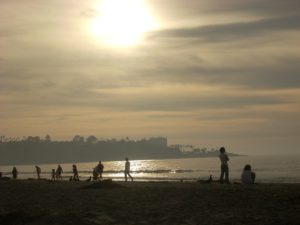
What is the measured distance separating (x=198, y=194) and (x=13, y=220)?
293 inches

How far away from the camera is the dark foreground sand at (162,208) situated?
17.1 m

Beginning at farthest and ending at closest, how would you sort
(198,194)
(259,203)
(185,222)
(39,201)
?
(39,201) → (198,194) → (259,203) → (185,222)

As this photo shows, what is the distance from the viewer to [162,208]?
64.6 ft

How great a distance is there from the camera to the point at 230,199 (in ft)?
67.5

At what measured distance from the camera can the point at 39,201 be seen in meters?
25.3

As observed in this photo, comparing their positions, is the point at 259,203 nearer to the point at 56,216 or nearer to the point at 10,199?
the point at 56,216

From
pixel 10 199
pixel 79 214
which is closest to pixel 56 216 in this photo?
pixel 79 214

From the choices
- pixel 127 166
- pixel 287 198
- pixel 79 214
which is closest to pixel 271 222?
pixel 287 198

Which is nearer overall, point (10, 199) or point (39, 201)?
point (39, 201)

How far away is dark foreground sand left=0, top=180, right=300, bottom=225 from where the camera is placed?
17.1 metres

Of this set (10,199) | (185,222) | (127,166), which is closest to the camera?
(185,222)

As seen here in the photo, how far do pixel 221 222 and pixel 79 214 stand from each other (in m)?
5.48

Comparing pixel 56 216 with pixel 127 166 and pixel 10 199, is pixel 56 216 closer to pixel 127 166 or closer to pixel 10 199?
pixel 10 199

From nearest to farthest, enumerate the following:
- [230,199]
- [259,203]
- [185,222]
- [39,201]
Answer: [185,222]
[259,203]
[230,199]
[39,201]
